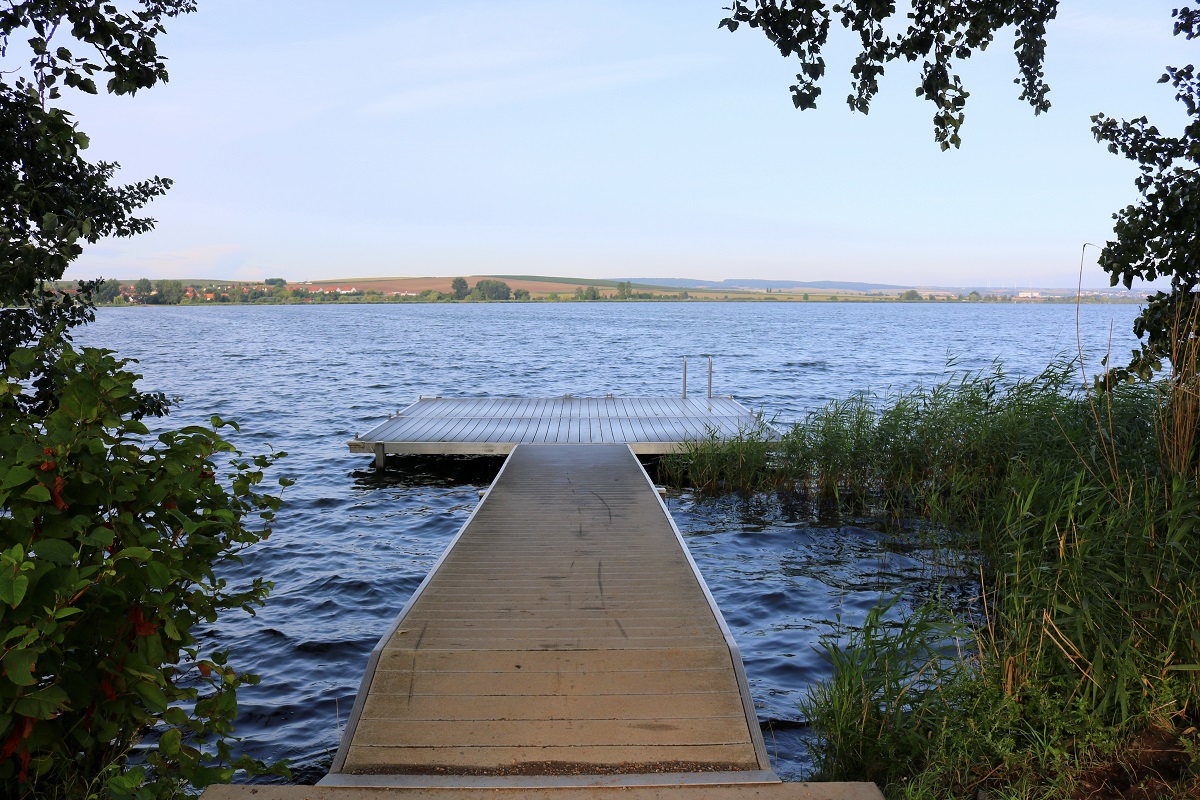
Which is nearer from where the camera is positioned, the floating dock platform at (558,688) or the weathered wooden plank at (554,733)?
the floating dock platform at (558,688)

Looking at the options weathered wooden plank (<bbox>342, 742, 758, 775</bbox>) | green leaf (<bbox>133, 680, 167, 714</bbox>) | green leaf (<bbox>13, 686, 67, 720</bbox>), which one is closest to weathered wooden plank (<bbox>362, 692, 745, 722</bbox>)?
weathered wooden plank (<bbox>342, 742, 758, 775</bbox>)

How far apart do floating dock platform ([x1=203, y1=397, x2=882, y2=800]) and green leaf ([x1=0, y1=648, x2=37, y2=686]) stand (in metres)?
1.03

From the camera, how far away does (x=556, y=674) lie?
3895 mm

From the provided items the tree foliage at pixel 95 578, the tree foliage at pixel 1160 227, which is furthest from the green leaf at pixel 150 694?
the tree foliage at pixel 1160 227

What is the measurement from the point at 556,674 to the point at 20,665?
2390mm

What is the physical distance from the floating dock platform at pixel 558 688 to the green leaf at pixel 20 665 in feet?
3.39

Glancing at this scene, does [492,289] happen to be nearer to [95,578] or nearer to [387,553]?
[387,553]

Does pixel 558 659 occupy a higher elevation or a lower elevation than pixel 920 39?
lower

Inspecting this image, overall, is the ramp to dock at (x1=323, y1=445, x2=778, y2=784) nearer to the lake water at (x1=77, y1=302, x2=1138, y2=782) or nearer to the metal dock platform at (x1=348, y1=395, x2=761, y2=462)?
the lake water at (x1=77, y1=302, x2=1138, y2=782)

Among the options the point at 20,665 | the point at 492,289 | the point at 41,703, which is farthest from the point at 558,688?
the point at 492,289

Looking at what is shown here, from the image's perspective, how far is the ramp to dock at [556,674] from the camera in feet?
10.8

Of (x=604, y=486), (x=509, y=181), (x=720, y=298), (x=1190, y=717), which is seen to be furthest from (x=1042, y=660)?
(x=720, y=298)

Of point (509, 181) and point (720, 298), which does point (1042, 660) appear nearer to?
point (509, 181)

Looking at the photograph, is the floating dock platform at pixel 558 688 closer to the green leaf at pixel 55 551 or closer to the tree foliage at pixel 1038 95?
the green leaf at pixel 55 551
